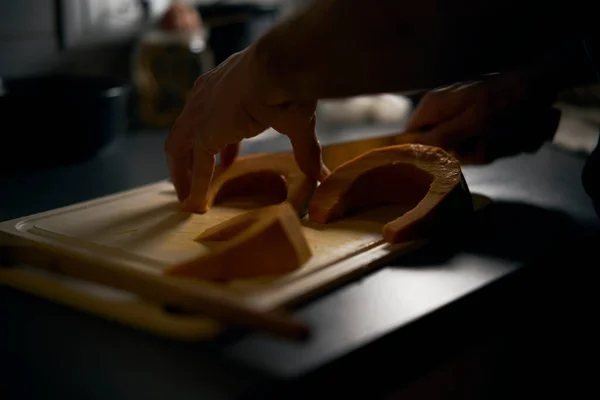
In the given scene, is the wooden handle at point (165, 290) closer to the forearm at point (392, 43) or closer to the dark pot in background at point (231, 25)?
the forearm at point (392, 43)

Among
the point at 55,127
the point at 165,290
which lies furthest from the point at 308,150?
the point at 55,127

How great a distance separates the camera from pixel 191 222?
2.97ft

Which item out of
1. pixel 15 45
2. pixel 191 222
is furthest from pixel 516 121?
pixel 15 45

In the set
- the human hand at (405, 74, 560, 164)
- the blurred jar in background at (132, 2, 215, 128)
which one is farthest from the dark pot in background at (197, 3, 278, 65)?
the human hand at (405, 74, 560, 164)

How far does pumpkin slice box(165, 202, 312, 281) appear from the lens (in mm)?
695

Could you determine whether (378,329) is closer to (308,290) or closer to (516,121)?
(308,290)

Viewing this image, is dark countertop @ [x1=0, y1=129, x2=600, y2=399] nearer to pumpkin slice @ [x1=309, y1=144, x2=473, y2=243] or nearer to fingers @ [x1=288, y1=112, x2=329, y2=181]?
pumpkin slice @ [x1=309, y1=144, x2=473, y2=243]

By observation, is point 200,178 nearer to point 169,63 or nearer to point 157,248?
point 157,248

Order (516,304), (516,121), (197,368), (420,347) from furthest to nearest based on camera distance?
1. (516,121)
2. (516,304)
3. (420,347)
4. (197,368)

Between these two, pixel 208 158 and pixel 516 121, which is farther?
pixel 516 121

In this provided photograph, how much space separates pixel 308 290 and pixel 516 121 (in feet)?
2.14

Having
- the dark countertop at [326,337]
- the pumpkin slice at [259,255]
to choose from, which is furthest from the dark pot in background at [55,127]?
the pumpkin slice at [259,255]

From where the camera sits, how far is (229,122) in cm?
88

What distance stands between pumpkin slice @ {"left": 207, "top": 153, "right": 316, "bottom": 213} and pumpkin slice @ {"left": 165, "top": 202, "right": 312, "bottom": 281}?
0.24 meters
